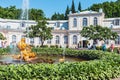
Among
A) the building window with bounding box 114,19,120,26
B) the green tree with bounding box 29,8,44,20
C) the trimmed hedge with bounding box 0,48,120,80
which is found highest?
the green tree with bounding box 29,8,44,20

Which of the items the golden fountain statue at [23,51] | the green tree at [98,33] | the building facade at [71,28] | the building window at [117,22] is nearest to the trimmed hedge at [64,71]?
the golden fountain statue at [23,51]

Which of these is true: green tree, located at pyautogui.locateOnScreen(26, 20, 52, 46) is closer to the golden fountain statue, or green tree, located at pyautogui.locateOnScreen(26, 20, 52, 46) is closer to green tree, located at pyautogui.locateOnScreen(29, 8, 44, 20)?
the golden fountain statue

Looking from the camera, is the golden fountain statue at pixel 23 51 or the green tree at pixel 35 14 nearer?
the golden fountain statue at pixel 23 51

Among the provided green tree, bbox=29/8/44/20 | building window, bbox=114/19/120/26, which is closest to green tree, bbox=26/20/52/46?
building window, bbox=114/19/120/26

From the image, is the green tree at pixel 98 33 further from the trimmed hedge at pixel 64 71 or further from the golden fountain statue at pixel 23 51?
the trimmed hedge at pixel 64 71

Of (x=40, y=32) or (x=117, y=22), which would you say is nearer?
(x=40, y=32)

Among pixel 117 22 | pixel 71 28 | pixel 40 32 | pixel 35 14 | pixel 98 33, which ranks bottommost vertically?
pixel 98 33

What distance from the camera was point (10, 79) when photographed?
8859 mm

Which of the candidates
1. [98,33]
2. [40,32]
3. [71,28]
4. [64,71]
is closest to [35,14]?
[71,28]

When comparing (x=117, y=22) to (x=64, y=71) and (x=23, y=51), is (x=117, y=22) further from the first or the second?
(x=64, y=71)

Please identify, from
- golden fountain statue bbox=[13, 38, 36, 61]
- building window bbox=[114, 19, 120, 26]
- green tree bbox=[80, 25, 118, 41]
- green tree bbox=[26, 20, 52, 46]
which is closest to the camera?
golden fountain statue bbox=[13, 38, 36, 61]

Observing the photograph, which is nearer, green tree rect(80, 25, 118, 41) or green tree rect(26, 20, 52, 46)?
green tree rect(80, 25, 118, 41)

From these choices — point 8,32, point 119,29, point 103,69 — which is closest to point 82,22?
point 119,29

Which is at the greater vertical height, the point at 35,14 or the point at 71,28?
the point at 35,14
